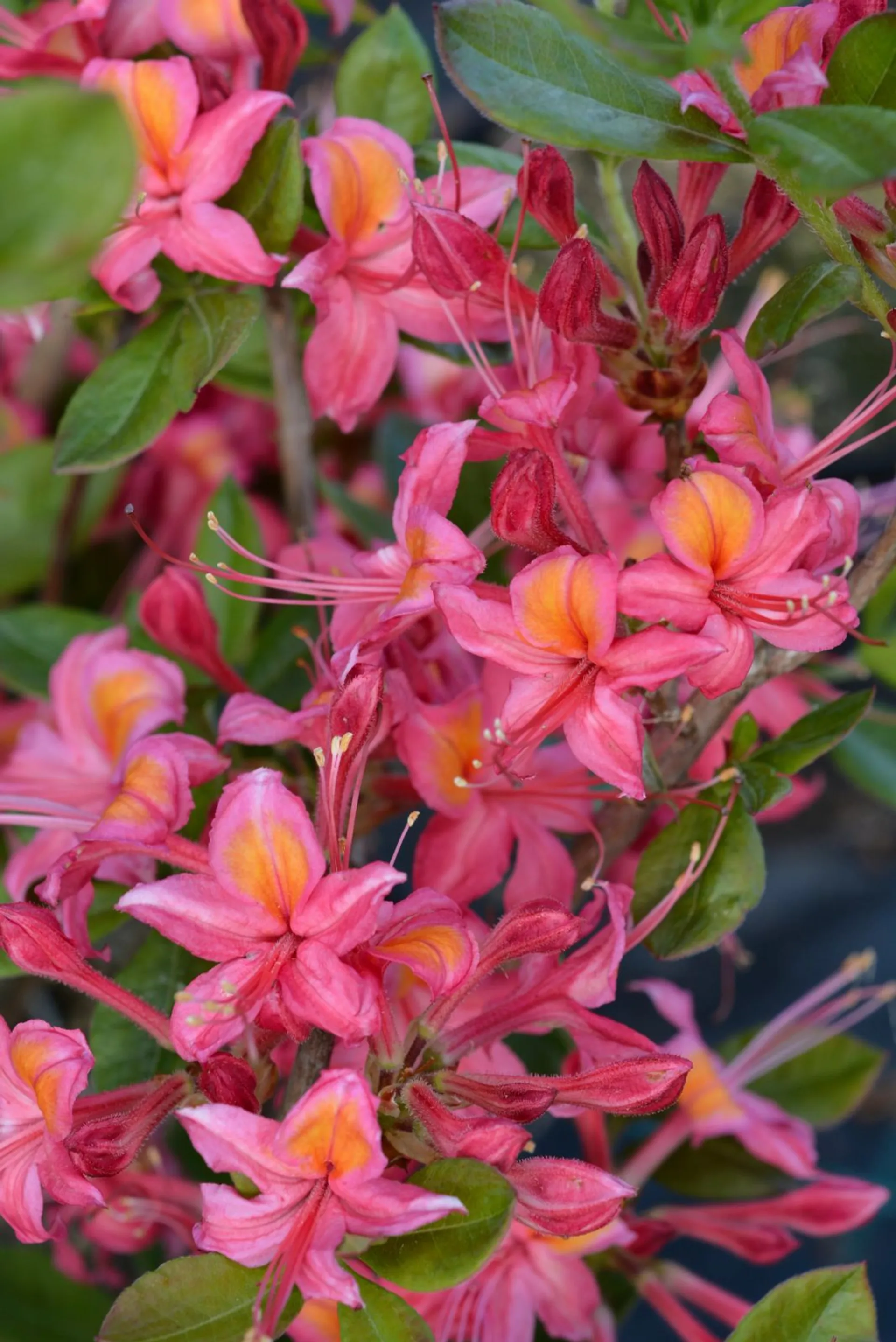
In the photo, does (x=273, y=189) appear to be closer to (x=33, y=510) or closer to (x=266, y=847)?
(x=266, y=847)

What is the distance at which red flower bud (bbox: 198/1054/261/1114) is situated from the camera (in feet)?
1.76

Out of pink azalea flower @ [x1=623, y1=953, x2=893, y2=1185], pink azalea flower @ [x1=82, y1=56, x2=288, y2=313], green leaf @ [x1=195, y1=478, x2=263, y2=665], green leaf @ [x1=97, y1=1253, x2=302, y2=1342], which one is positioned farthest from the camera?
green leaf @ [x1=195, y1=478, x2=263, y2=665]

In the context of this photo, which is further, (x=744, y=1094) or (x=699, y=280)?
(x=744, y=1094)

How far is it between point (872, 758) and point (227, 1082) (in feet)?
2.14

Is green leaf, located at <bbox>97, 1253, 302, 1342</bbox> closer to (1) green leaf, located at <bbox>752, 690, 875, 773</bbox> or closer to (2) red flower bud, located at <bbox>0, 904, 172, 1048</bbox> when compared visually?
(2) red flower bud, located at <bbox>0, 904, 172, 1048</bbox>

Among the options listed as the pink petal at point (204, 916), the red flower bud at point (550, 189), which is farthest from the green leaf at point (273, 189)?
the pink petal at point (204, 916)

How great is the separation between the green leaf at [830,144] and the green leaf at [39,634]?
1.87 feet

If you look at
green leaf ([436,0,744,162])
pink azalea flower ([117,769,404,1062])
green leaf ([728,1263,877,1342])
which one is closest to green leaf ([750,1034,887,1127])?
green leaf ([728,1263,877,1342])

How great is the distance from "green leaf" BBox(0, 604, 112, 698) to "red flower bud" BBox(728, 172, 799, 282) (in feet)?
1.60

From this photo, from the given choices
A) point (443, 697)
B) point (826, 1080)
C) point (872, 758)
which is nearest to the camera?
point (443, 697)

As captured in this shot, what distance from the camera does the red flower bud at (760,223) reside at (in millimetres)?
605

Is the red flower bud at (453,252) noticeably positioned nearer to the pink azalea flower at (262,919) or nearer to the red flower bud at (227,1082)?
the pink azalea flower at (262,919)

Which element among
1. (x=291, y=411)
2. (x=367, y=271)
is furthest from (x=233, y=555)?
(x=367, y=271)

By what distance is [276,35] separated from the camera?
70 cm
